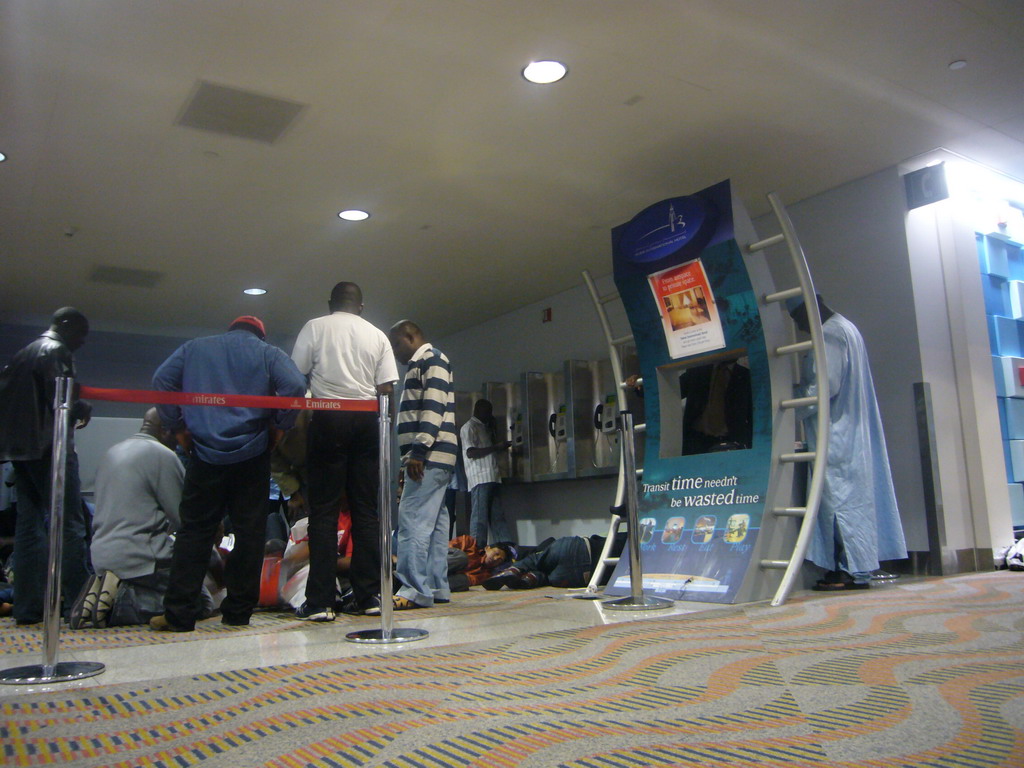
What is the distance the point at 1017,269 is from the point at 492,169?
433 cm

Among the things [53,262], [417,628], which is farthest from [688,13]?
[53,262]

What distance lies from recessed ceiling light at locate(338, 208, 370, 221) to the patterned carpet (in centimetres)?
443

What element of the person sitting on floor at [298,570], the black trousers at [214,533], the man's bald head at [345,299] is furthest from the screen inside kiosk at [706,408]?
the black trousers at [214,533]

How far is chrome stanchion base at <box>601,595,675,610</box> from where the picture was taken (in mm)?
3879

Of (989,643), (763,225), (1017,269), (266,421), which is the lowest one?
(989,643)

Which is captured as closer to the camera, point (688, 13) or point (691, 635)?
point (691, 635)

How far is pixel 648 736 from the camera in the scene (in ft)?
5.28

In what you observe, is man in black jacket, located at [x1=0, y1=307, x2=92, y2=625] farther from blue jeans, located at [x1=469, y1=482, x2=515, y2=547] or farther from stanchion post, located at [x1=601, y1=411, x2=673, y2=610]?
blue jeans, located at [x1=469, y1=482, x2=515, y2=547]

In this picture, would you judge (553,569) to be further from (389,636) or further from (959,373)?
(959,373)

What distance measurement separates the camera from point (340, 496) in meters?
4.02

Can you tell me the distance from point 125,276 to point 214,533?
16.7ft

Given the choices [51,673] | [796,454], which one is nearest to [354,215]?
[796,454]

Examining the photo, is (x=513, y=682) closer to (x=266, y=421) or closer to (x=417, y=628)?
(x=417, y=628)

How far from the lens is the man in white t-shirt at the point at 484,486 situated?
8289 mm
